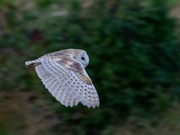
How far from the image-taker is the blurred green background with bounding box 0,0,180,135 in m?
Result: 8.10

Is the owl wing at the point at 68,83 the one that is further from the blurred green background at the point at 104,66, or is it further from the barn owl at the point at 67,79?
the blurred green background at the point at 104,66

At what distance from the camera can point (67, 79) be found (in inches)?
230

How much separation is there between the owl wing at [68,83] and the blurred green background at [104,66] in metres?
2.07

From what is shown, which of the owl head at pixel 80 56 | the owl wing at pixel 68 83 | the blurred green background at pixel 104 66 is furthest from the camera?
the blurred green background at pixel 104 66

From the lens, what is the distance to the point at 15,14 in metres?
8.40

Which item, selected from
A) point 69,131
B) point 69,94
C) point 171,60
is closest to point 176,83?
point 171,60

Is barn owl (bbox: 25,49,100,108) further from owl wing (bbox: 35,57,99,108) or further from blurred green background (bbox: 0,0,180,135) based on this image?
blurred green background (bbox: 0,0,180,135)

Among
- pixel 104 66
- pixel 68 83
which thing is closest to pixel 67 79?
pixel 68 83

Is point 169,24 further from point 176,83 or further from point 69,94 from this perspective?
point 69,94

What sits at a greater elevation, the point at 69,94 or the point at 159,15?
the point at 159,15

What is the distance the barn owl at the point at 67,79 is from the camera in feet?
18.5

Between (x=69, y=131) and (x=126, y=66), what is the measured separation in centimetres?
85

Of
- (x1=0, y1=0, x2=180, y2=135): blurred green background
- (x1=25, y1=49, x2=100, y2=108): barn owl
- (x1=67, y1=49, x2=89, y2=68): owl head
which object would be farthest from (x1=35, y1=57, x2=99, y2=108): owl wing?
(x1=0, y1=0, x2=180, y2=135): blurred green background

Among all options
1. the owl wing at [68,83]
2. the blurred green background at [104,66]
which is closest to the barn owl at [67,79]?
the owl wing at [68,83]
